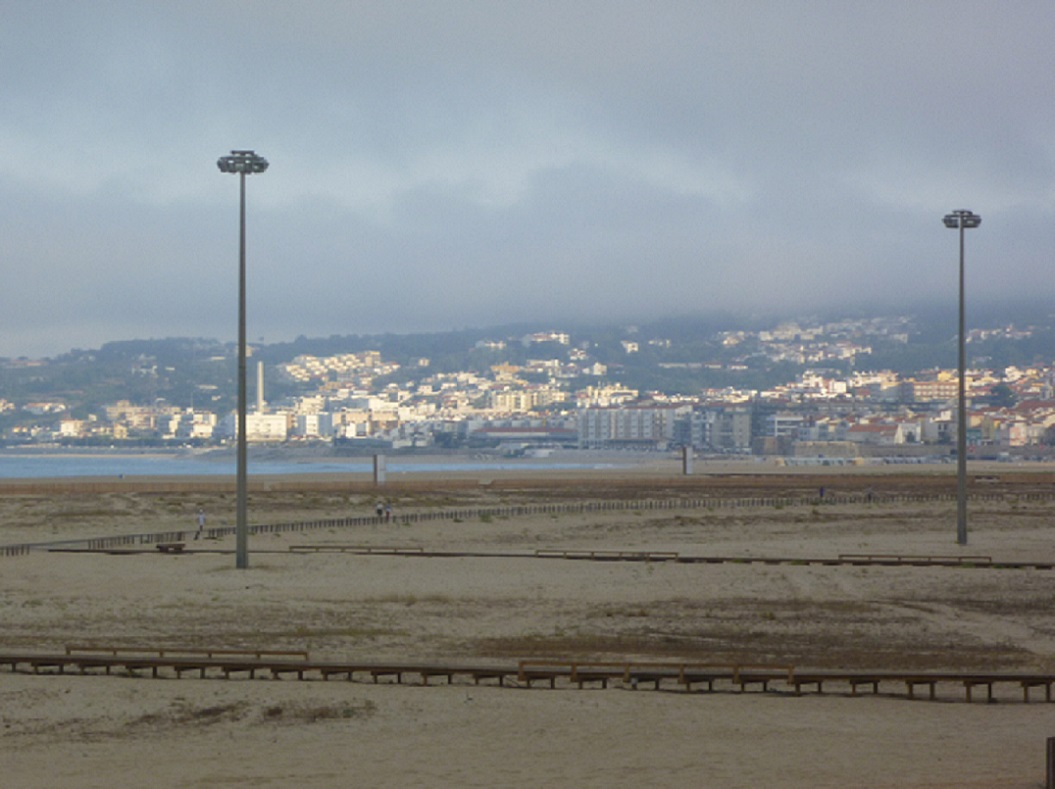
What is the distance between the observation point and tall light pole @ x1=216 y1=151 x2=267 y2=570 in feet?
88.3

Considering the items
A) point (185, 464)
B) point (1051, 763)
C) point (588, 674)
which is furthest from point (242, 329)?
point (185, 464)

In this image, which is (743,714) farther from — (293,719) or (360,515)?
(360,515)

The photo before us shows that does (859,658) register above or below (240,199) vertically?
below

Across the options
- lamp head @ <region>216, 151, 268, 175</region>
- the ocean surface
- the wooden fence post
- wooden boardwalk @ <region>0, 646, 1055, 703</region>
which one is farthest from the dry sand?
the ocean surface

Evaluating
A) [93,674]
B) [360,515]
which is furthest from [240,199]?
[360,515]

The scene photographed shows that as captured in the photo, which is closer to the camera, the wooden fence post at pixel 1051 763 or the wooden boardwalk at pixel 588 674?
the wooden fence post at pixel 1051 763

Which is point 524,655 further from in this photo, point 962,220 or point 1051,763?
point 962,220

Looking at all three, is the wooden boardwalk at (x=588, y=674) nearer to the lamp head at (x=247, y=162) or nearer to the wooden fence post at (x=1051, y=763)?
the wooden fence post at (x=1051, y=763)

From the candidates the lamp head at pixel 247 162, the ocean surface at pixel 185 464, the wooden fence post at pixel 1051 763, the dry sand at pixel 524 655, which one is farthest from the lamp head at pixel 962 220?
the ocean surface at pixel 185 464

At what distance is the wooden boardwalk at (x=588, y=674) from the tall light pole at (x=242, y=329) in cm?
972

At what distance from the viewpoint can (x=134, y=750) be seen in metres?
13.3

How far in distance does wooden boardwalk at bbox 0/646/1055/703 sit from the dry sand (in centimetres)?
29

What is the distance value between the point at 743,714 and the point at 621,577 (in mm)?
12541

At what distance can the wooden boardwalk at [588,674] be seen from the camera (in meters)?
16.4
